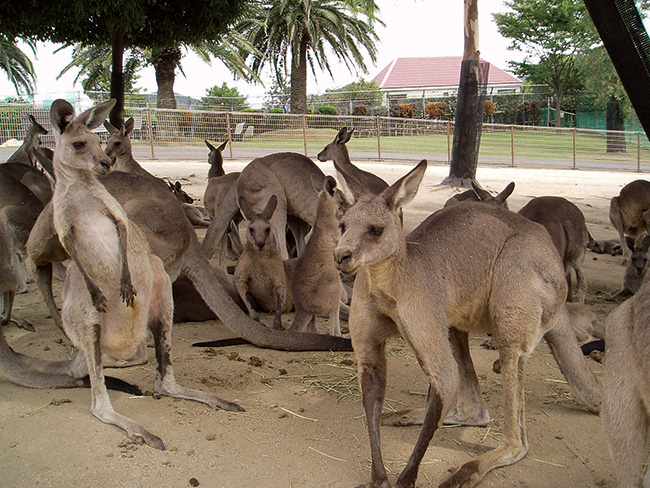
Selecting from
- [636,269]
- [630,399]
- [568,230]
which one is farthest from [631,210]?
[630,399]

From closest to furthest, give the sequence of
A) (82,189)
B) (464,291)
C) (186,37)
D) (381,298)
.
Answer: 1. (381,298)
2. (464,291)
3. (82,189)
4. (186,37)

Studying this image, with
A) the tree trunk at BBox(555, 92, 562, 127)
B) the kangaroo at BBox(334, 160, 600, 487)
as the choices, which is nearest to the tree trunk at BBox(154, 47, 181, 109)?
the tree trunk at BBox(555, 92, 562, 127)

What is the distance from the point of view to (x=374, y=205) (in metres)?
2.84

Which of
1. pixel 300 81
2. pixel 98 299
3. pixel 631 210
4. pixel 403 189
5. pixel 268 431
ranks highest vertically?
pixel 300 81

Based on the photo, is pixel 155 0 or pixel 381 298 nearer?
pixel 381 298

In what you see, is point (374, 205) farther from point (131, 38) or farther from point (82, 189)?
point (131, 38)

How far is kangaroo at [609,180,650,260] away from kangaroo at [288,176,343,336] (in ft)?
13.2

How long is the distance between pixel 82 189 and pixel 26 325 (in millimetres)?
2055

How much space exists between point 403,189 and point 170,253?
2363 mm

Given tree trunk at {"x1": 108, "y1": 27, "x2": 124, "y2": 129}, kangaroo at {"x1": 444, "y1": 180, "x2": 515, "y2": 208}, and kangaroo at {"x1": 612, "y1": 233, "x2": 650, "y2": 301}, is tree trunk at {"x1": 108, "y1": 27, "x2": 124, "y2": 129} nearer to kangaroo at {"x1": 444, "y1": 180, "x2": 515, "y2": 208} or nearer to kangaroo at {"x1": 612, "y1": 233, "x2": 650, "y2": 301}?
kangaroo at {"x1": 444, "y1": 180, "x2": 515, "y2": 208}

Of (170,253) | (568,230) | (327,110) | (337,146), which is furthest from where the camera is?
(327,110)

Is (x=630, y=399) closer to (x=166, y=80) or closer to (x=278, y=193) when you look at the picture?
(x=278, y=193)

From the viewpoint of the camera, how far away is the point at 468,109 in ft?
44.1

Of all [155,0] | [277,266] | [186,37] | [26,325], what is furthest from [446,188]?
[26,325]
